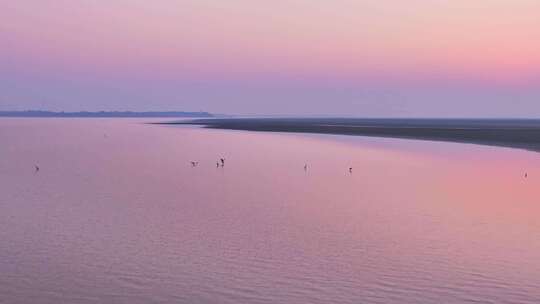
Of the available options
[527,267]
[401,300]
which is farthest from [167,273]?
[527,267]

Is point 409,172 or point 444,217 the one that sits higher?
point 409,172

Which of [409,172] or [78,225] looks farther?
[409,172]

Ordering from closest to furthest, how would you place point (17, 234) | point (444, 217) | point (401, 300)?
point (401, 300)
point (17, 234)
point (444, 217)

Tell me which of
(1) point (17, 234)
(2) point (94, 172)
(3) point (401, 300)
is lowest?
(3) point (401, 300)

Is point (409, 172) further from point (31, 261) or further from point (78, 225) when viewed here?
point (31, 261)

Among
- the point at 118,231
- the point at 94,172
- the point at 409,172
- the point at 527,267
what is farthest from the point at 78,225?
the point at 409,172

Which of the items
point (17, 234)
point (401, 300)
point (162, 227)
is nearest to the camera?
point (401, 300)
